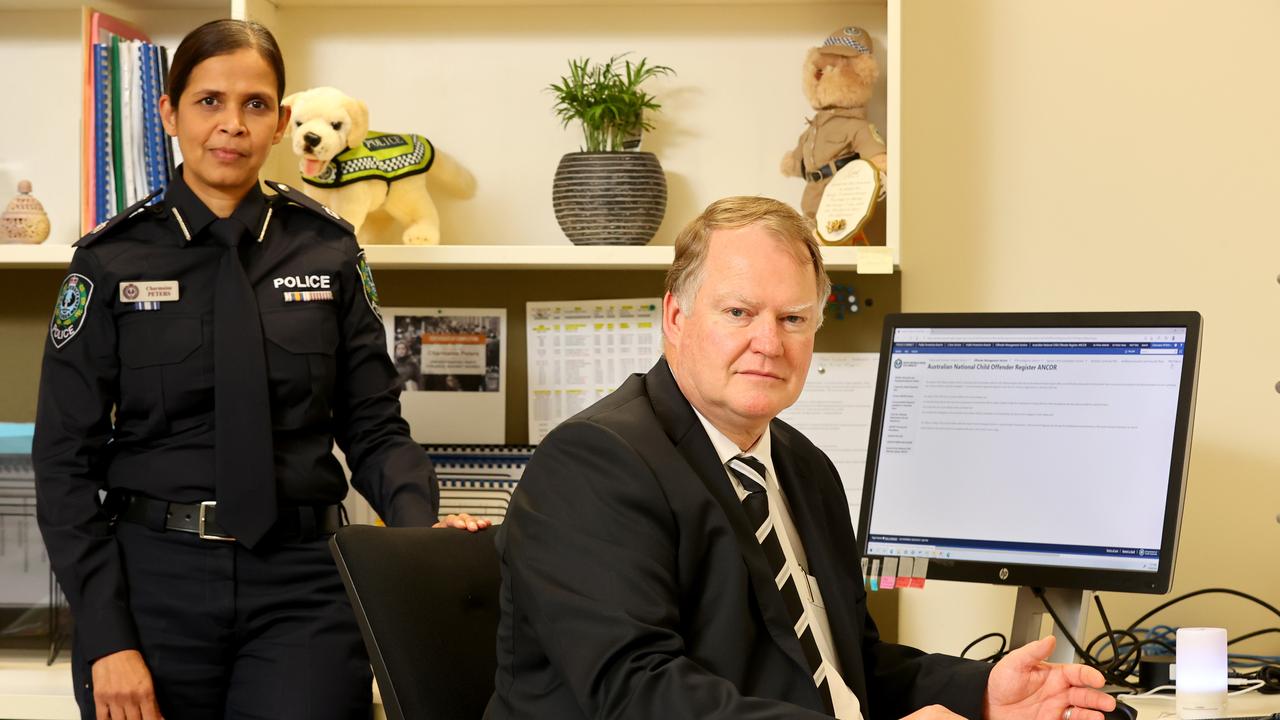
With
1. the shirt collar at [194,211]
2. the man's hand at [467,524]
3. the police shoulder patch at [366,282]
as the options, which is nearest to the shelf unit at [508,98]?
the police shoulder patch at [366,282]

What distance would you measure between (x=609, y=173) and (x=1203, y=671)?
116 cm

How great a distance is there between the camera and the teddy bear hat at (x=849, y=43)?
2.10m

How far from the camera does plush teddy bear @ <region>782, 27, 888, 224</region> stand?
6.85 ft

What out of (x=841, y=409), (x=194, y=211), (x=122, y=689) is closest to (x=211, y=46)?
(x=194, y=211)

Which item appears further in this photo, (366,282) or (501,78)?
(501,78)

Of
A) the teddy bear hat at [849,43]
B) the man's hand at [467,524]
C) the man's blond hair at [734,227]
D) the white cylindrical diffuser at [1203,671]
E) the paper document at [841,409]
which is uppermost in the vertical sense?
the teddy bear hat at [849,43]

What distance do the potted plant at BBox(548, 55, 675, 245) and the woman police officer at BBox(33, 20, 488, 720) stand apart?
482 millimetres

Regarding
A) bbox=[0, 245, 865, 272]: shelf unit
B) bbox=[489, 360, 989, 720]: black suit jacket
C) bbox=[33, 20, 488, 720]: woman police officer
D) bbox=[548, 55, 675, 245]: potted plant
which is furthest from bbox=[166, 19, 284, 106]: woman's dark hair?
bbox=[489, 360, 989, 720]: black suit jacket

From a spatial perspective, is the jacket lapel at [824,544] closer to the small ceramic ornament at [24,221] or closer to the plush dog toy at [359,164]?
the plush dog toy at [359,164]

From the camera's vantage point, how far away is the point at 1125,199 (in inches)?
85.8

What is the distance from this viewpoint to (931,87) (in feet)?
7.27

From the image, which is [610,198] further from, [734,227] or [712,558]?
[712,558]

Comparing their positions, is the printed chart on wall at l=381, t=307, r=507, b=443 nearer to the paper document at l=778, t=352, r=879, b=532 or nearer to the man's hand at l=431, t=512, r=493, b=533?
the paper document at l=778, t=352, r=879, b=532

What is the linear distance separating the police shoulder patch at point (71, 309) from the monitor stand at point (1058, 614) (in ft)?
4.45
